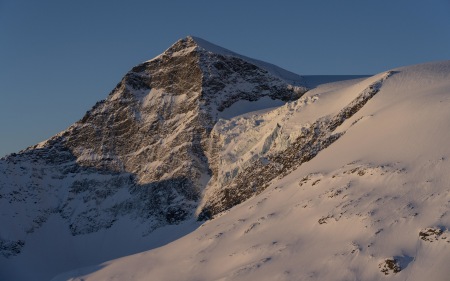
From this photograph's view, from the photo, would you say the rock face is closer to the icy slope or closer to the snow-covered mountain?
the snow-covered mountain

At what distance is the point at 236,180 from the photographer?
7719cm

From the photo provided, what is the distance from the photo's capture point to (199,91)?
95250 mm

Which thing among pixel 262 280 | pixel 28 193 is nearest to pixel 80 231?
pixel 28 193

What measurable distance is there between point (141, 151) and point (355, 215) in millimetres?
53024

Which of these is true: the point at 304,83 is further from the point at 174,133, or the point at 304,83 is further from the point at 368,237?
the point at 368,237

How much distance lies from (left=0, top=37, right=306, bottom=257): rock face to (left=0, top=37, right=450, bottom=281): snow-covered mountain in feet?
0.68

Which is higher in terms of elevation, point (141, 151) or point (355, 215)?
point (141, 151)

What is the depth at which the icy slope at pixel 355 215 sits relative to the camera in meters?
41.0

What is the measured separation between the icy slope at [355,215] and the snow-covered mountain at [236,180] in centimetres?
15

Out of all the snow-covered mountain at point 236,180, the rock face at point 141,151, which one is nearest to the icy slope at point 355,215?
the snow-covered mountain at point 236,180

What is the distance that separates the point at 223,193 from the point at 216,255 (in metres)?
23.2

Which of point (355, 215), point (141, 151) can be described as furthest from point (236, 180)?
point (355, 215)

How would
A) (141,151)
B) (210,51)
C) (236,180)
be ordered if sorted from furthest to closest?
(210,51) < (141,151) < (236,180)

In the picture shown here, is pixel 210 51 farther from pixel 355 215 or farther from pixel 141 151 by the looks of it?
pixel 355 215
